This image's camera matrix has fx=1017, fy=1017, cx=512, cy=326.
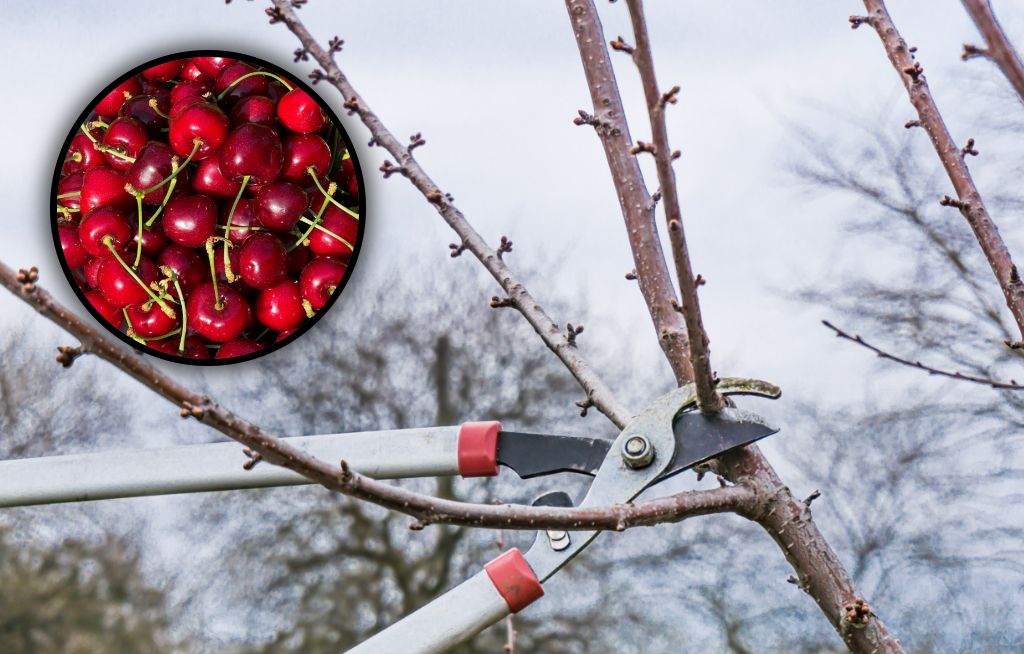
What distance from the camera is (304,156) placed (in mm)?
1041

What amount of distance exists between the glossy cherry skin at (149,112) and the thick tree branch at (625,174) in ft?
1.47

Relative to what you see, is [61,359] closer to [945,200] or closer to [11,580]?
[945,200]

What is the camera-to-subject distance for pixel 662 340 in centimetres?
85

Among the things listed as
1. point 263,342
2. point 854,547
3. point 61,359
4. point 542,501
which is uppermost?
point 263,342

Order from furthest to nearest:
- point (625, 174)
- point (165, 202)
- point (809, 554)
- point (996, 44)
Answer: point (165, 202) < point (625, 174) < point (809, 554) < point (996, 44)

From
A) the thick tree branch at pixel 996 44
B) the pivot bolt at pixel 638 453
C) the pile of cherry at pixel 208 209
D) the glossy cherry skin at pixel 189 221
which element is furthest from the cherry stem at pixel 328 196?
the thick tree branch at pixel 996 44

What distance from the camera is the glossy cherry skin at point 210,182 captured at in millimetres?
1023

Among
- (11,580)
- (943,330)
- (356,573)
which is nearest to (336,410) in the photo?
(356,573)

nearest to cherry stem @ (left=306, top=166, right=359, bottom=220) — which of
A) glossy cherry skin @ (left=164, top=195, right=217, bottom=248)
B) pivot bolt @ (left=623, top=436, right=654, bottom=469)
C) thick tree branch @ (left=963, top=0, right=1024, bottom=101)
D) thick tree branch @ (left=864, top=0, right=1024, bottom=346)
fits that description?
glossy cherry skin @ (left=164, top=195, right=217, bottom=248)

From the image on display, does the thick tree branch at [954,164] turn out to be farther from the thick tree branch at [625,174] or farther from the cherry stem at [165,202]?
the cherry stem at [165,202]

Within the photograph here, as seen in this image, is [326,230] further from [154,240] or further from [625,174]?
[625,174]

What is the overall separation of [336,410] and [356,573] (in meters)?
0.52

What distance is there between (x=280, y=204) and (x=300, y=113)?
0.12 m

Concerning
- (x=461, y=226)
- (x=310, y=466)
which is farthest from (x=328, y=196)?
(x=310, y=466)
